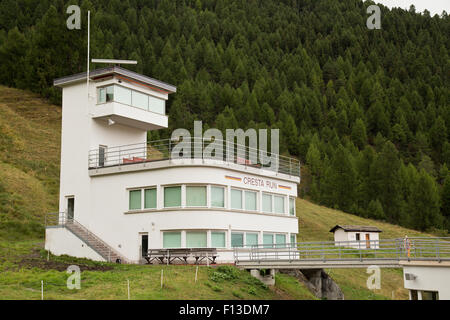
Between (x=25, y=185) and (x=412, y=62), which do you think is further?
(x=412, y=62)

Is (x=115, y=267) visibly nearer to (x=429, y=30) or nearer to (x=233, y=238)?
(x=233, y=238)

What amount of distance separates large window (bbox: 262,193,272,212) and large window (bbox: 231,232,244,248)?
295 cm

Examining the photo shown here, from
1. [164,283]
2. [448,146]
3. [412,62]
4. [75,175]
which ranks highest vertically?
[412,62]


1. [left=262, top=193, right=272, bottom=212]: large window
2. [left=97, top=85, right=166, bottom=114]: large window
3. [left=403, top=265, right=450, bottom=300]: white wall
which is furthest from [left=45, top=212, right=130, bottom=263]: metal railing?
[left=403, top=265, right=450, bottom=300]: white wall

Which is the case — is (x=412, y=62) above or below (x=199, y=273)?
above

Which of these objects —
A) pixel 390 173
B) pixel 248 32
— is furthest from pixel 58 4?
pixel 390 173

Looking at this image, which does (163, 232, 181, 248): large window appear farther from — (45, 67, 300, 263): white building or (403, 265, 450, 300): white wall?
(403, 265, 450, 300): white wall

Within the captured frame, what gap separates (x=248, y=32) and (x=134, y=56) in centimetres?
5616

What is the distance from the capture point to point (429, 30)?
585 feet

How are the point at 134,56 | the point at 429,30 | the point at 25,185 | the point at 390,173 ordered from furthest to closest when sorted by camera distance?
the point at 429,30 < the point at 134,56 < the point at 390,173 < the point at 25,185

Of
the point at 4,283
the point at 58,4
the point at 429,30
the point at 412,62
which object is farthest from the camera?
the point at 429,30

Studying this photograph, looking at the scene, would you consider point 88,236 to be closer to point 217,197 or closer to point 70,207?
point 70,207

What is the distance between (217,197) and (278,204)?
604cm

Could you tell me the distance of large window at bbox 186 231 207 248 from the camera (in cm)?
3136
